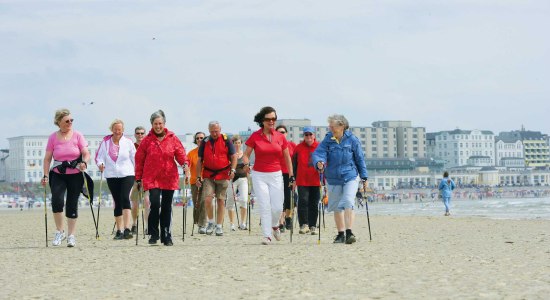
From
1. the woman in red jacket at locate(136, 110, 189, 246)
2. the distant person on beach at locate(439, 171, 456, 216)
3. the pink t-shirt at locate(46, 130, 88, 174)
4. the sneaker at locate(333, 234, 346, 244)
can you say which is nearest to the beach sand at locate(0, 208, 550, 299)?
the sneaker at locate(333, 234, 346, 244)

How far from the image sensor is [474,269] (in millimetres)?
8539

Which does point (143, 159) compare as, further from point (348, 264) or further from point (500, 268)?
point (500, 268)

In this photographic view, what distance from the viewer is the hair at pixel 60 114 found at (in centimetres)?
1223

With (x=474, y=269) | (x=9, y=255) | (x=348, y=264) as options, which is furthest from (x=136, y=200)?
(x=474, y=269)

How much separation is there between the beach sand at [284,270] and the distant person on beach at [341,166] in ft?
1.35

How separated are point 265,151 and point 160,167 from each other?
134 cm

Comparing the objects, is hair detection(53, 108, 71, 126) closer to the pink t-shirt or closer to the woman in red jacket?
the pink t-shirt

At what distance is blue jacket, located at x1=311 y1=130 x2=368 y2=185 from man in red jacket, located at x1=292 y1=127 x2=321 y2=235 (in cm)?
224

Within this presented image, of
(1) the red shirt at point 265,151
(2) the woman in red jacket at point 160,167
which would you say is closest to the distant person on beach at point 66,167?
(2) the woman in red jacket at point 160,167

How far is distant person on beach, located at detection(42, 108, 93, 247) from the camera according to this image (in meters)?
12.2

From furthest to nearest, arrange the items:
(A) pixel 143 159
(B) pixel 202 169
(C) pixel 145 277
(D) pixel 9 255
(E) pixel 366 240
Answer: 1. (B) pixel 202 169
2. (E) pixel 366 240
3. (A) pixel 143 159
4. (D) pixel 9 255
5. (C) pixel 145 277

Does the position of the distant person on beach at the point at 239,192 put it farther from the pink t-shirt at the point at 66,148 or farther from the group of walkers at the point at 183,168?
the pink t-shirt at the point at 66,148

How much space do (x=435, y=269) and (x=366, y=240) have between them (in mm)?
4764

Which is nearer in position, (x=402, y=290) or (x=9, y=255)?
(x=402, y=290)
